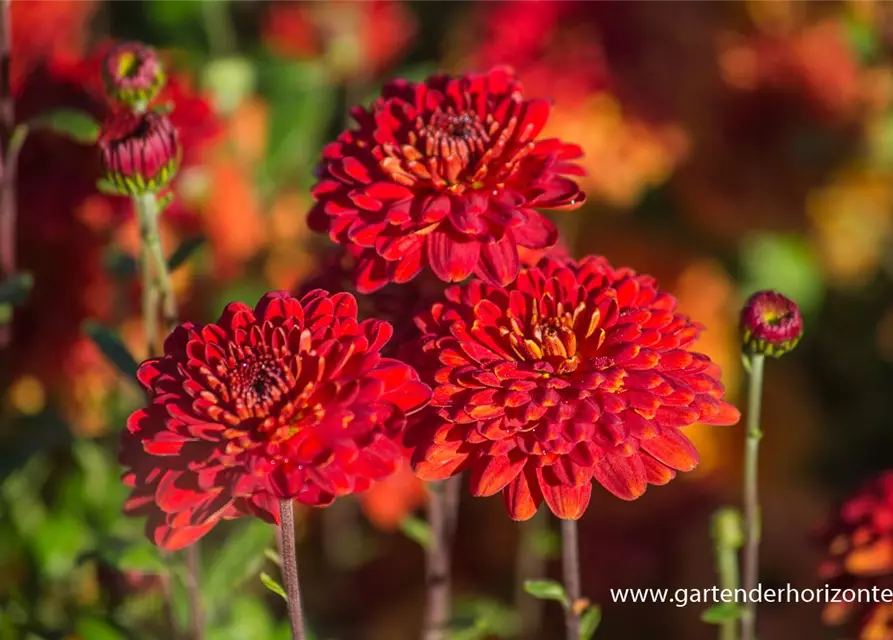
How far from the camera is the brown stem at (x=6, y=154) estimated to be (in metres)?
0.81

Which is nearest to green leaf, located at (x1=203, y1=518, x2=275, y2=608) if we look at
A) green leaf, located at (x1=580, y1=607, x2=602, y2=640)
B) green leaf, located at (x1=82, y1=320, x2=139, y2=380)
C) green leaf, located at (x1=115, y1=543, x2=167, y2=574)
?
green leaf, located at (x1=115, y1=543, x2=167, y2=574)

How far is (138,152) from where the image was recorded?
0.60 m

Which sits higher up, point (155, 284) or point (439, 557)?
point (155, 284)

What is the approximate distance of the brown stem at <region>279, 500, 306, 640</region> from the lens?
1.70 ft

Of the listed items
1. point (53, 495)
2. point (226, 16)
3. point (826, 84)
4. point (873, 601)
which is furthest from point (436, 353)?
point (226, 16)

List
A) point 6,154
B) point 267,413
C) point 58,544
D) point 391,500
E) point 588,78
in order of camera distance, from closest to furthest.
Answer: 1. point 267,413
2. point 6,154
3. point 58,544
4. point 391,500
5. point 588,78

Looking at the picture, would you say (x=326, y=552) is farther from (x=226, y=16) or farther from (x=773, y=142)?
(x=226, y=16)

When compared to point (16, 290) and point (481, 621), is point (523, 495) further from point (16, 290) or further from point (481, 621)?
point (16, 290)

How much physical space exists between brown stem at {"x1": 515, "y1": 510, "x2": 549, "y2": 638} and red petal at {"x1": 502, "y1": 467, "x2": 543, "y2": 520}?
0.40 meters

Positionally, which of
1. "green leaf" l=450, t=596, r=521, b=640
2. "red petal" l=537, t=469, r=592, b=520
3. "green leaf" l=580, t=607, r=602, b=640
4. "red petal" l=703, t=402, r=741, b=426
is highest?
"red petal" l=703, t=402, r=741, b=426

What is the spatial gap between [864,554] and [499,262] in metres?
0.36

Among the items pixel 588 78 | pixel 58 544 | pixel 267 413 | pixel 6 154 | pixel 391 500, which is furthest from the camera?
pixel 588 78

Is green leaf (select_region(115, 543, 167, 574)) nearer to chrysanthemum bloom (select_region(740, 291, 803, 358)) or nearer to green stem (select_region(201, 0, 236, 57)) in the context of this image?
chrysanthemum bloom (select_region(740, 291, 803, 358))

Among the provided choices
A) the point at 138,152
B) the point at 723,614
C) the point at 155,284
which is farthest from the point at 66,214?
the point at 723,614
